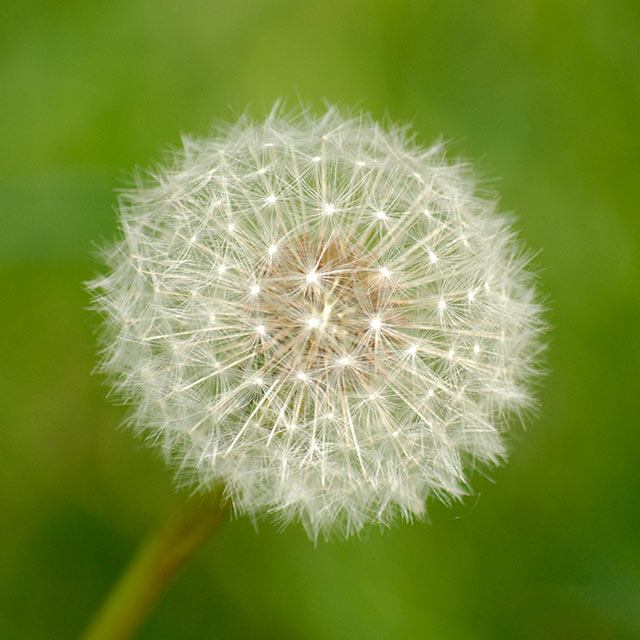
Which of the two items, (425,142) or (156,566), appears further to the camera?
(425,142)

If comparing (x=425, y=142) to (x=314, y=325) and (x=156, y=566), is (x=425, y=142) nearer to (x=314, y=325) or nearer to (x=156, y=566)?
(x=314, y=325)

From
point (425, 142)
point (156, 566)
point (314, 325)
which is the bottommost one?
point (156, 566)

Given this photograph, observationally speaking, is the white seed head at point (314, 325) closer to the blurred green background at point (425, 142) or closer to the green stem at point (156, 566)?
the green stem at point (156, 566)

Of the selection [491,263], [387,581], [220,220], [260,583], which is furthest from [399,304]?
[260,583]

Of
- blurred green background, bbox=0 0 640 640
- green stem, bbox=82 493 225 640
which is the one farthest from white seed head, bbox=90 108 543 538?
blurred green background, bbox=0 0 640 640

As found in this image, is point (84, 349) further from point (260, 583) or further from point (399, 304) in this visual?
point (399, 304)

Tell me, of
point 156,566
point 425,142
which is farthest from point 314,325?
point 425,142
